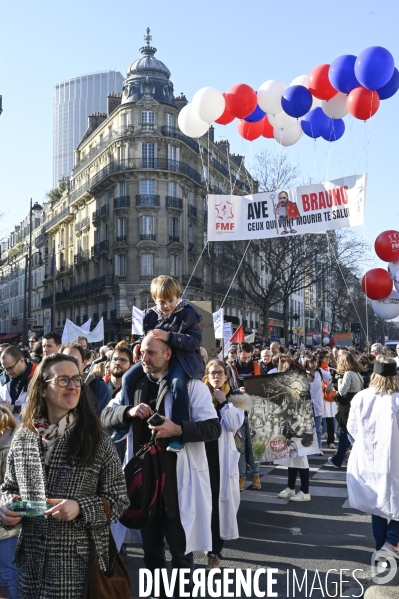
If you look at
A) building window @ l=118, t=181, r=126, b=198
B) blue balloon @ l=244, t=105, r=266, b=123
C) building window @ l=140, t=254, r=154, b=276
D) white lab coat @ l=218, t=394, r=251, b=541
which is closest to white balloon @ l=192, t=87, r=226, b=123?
blue balloon @ l=244, t=105, r=266, b=123

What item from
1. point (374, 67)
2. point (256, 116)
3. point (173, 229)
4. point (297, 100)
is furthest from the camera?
point (173, 229)

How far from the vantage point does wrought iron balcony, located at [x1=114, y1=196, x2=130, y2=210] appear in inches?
1864

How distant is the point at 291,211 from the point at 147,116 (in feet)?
119

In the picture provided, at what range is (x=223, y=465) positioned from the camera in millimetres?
5898

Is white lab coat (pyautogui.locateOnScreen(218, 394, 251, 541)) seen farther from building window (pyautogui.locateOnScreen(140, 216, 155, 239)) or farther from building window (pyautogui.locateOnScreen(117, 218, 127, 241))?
building window (pyautogui.locateOnScreen(117, 218, 127, 241))

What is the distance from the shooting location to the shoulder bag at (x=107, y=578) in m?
2.77

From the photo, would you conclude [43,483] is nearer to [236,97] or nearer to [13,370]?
[13,370]

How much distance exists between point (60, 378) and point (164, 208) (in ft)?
147

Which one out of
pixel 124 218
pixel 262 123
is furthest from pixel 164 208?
pixel 262 123

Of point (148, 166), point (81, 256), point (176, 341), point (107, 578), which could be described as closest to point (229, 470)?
point (176, 341)

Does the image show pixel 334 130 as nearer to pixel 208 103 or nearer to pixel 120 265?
pixel 208 103

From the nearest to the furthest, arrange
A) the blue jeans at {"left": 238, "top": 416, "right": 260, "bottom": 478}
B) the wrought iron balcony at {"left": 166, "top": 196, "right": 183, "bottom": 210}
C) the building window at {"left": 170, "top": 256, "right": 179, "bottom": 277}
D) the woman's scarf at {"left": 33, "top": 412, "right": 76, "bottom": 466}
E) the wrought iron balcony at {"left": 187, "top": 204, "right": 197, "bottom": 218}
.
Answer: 1. the woman's scarf at {"left": 33, "top": 412, "right": 76, "bottom": 466}
2. the blue jeans at {"left": 238, "top": 416, "right": 260, "bottom": 478}
3. the wrought iron balcony at {"left": 166, "top": 196, "right": 183, "bottom": 210}
4. the building window at {"left": 170, "top": 256, "right": 179, "bottom": 277}
5. the wrought iron balcony at {"left": 187, "top": 204, "right": 197, "bottom": 218}

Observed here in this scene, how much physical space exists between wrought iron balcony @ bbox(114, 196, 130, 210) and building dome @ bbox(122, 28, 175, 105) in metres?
6.85

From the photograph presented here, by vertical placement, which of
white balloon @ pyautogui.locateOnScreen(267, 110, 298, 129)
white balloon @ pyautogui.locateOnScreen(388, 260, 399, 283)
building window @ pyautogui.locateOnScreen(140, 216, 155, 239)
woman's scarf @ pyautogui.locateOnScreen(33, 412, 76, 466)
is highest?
building window @ pyautogui.locateOnScreen(140, 216, 155, 239)
